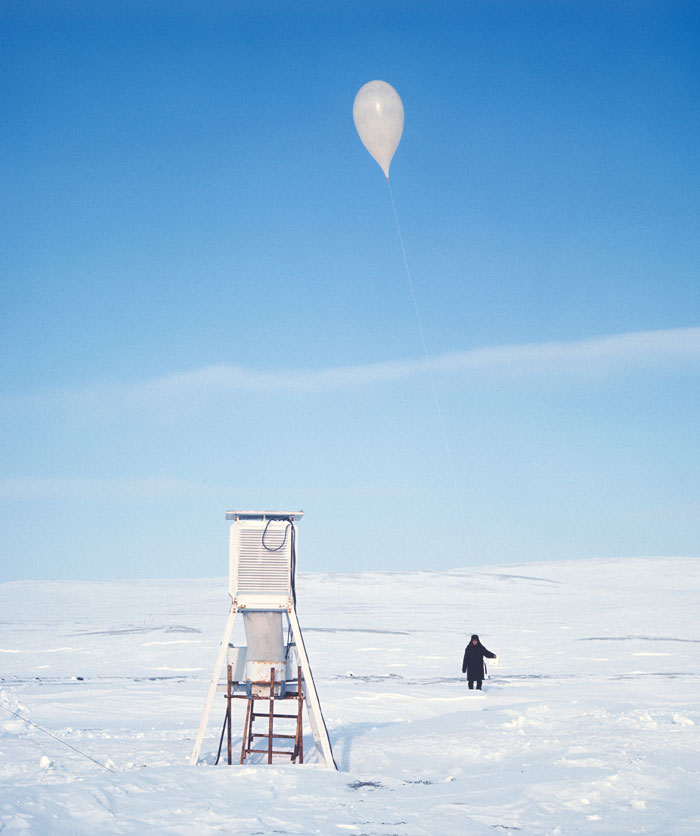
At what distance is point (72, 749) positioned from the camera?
40.2 feet

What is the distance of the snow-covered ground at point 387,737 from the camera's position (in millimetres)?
8773

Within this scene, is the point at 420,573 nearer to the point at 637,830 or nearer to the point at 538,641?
the point at 538,641

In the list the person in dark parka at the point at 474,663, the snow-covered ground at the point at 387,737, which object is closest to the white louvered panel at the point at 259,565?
the snow-covered ground at the point at 387,737

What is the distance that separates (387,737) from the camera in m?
13.8

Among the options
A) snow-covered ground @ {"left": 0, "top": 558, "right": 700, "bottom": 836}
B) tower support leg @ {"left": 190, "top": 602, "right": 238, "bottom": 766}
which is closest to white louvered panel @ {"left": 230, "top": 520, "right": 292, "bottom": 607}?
tower support leg @ {"left": 190, "top": 602, "right": 238, "bottom": 766}

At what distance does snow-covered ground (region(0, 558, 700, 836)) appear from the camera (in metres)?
8.77

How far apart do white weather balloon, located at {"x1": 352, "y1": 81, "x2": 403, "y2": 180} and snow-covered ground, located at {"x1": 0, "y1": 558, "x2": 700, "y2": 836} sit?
10.8 metres

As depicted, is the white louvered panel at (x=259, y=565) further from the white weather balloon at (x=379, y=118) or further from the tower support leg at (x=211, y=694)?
the white weather balloon at (x=379, y=118)

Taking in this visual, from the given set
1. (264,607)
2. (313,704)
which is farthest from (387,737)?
(264,607)

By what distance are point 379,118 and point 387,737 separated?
11075mm

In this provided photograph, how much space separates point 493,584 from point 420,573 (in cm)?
1349

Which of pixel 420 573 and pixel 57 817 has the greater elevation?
pixel 420 573

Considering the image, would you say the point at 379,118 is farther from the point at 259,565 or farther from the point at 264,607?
the point at 264,607

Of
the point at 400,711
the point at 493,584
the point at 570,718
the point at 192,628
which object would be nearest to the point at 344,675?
the point at 400,711
